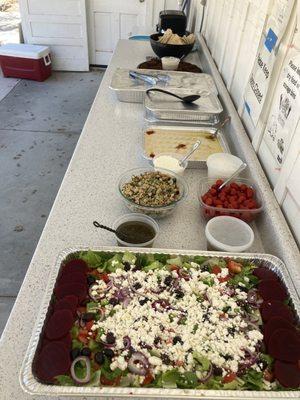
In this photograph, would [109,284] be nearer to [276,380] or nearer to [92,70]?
[276,380]

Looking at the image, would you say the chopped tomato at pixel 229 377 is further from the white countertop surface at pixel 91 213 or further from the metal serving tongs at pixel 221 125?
the metal serving tongs at pixel 221 125

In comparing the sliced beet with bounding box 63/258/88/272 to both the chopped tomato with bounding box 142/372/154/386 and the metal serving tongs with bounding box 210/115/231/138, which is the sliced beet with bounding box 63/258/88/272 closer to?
the chopped tomato with bounding box 142/372/154/386

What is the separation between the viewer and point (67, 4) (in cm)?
361

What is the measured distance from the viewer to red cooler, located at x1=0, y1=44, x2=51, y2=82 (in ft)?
11.6

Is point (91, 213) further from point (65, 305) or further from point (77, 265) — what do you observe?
point (65, 305)

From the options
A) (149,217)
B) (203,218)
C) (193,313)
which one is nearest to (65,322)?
(193,313)

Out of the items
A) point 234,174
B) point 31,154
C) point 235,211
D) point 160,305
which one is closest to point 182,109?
point 234,174

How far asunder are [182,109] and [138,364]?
3.46 feet

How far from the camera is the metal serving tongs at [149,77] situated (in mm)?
1644

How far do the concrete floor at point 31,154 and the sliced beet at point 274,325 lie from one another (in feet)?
4.23

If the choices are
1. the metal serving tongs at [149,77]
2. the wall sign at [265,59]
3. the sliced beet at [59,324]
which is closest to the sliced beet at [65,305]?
the sliced beet at [59,324]

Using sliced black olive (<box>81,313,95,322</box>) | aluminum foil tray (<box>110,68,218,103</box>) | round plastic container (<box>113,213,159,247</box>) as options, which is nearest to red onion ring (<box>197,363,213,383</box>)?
sliced black olive (<box>81,313,95,322</box>)

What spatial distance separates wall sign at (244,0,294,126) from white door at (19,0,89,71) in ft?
10.0

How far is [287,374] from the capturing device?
1.98 feet
